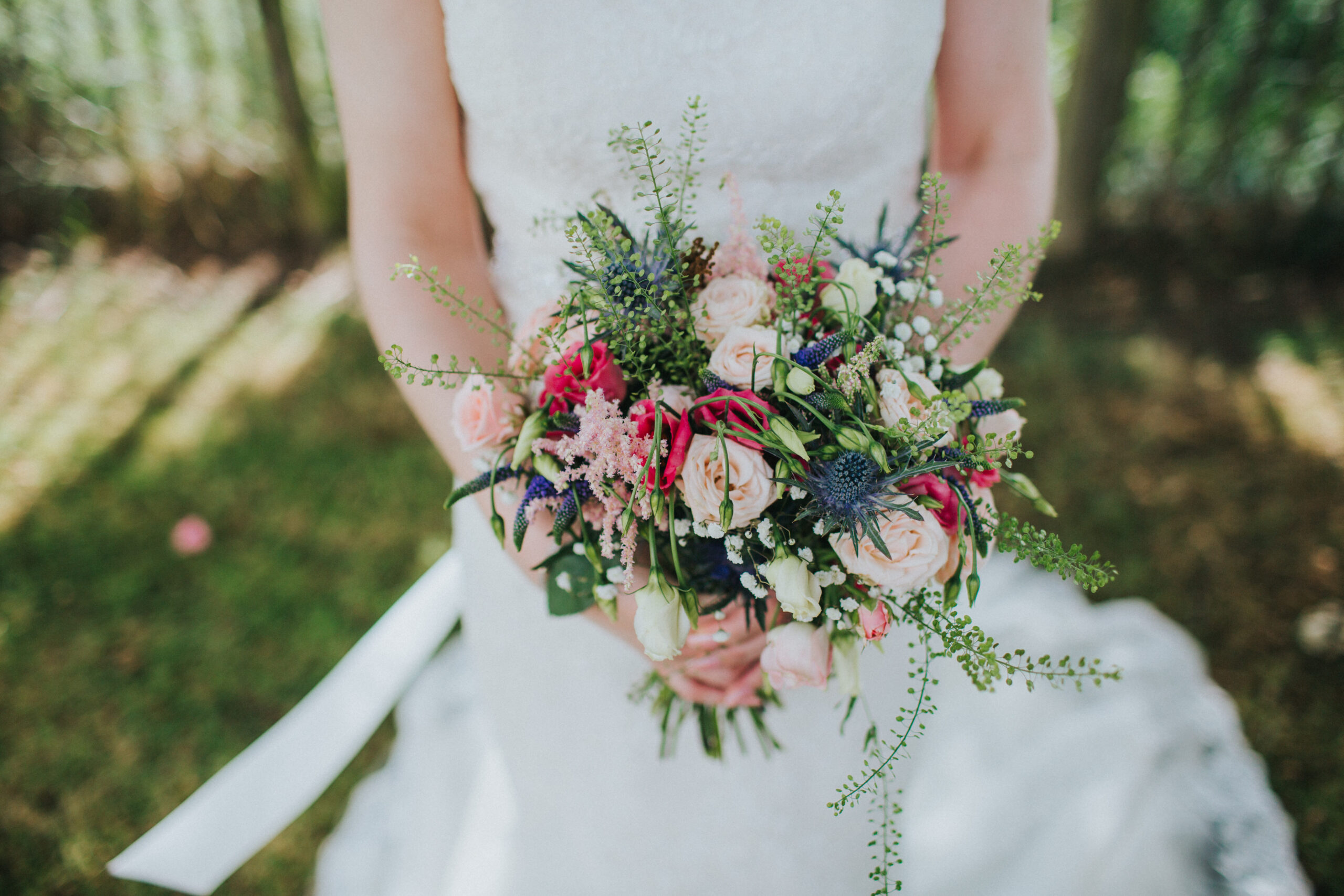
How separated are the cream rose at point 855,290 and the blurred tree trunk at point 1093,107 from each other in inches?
132

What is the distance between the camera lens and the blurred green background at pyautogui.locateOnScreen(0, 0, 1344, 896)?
257 centimetres

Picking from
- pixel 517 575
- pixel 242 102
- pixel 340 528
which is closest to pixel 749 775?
pixel 517 575

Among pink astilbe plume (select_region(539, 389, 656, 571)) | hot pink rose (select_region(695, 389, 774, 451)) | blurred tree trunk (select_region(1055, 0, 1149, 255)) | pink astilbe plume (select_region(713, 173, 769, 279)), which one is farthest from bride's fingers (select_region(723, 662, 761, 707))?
blurred tree trunk (select_region(1055, 0, 1149, 255))

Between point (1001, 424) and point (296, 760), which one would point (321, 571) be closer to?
point (296, 760)

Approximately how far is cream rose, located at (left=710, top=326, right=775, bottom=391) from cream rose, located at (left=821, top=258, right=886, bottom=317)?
116 millimetres

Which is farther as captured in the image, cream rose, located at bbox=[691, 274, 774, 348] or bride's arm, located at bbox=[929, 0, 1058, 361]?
bride's arm, located at bbox=[929, 0, 1058, 361]

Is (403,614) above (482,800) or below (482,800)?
above

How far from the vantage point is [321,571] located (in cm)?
303

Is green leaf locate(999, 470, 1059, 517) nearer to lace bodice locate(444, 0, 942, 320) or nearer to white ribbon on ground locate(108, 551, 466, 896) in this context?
lace bodice locate(444, 0, 942, 320)

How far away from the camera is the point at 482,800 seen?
210 centimetres

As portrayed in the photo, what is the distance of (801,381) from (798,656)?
385mm

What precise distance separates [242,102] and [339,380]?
66.8 inches

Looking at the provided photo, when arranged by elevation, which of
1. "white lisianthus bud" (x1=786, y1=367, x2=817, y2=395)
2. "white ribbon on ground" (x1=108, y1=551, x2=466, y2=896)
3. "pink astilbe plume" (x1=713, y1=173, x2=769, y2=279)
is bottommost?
"white ribbon on ground" (x1=108, y1=551, x2=466, y2=896)

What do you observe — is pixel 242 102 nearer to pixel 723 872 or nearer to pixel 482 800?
pixel 482 800
